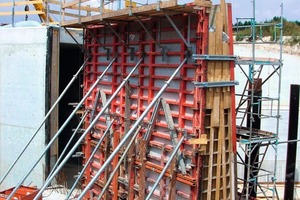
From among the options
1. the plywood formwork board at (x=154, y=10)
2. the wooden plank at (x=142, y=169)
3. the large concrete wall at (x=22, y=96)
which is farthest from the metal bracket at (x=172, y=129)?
the large concrete wall at (x=22, y=96)

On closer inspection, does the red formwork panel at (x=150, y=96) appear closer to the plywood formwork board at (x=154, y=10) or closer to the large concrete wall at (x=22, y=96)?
the plywood formwork board at (x=154, y=10)

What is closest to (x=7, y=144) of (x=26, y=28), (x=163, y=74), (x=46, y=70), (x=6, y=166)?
(x=6, y=166)

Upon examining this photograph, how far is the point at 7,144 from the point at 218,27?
369 inches

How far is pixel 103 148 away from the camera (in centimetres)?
1161

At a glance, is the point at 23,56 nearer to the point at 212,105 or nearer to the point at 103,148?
the point at 103,148

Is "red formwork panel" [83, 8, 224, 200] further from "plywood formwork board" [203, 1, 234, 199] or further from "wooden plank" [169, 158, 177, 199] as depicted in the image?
"plywood formwork board" [203, 1, 234, 199]

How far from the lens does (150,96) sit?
982cm

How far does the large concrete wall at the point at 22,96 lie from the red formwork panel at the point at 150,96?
78.3 inches

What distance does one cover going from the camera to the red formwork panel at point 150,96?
331 inches

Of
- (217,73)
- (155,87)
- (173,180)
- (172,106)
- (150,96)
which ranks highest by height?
(217,73)

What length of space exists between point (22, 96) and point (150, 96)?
596cm

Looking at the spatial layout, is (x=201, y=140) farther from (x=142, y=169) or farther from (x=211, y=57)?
(x=142, y=169)

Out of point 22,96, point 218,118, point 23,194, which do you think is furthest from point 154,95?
point 22,96

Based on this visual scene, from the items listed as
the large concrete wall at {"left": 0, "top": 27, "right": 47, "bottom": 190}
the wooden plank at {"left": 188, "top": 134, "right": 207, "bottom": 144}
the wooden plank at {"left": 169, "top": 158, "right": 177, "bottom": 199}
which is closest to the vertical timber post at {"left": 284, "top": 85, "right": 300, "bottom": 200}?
the wooden plank at {"left": 169, "top": 158, "right": 177, "bottom": 199}
